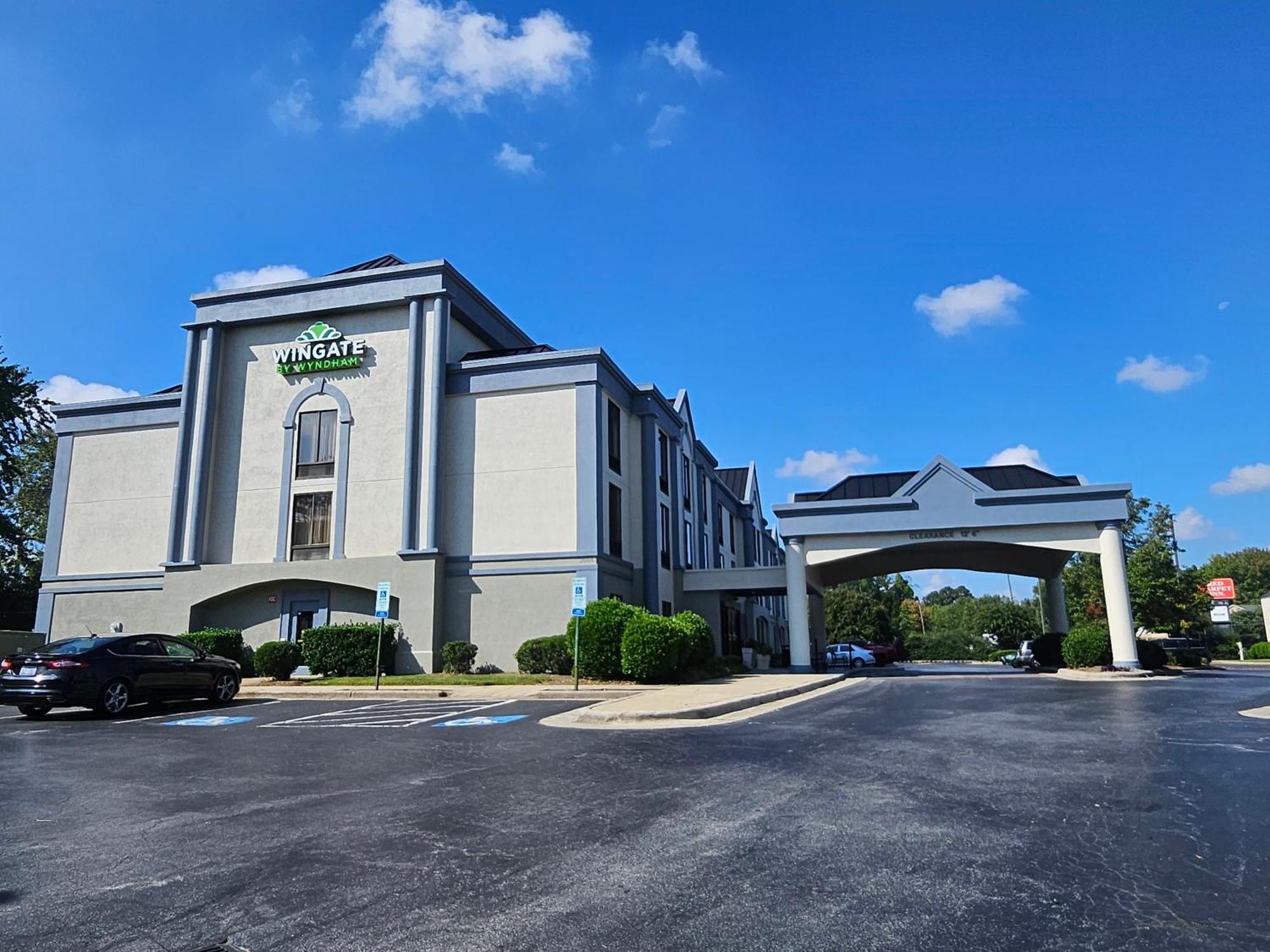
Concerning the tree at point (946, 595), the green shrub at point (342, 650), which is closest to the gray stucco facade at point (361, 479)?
the green shrub at point (342, 650)

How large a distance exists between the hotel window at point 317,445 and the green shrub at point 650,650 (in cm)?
1325

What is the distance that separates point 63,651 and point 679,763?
1255 centimetres

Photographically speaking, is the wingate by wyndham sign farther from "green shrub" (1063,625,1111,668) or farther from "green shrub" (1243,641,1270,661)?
"green shrub" (1243,641,1270,661)

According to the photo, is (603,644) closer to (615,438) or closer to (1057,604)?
(615,438)

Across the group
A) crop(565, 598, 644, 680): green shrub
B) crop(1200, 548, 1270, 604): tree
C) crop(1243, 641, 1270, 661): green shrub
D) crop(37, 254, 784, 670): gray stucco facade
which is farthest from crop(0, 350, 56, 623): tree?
crop(1200, 548, 1270, 604): tree

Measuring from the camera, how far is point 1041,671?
32781 mm

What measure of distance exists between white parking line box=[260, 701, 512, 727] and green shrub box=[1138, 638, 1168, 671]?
23.3m

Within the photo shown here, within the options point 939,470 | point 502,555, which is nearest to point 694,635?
point 502,555

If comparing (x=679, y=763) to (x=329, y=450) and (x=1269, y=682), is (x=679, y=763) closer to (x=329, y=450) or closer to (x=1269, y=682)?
(x=1269, y=682)

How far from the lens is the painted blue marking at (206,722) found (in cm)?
1430

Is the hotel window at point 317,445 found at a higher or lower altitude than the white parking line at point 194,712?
higher

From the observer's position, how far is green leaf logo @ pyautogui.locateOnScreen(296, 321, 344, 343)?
30969 mm

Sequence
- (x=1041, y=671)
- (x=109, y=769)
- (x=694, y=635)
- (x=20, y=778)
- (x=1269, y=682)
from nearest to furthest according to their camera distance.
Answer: (x=20, y=778) < (x=109, y=769) < (x=1269, y=682) < (x=694, y=635) < (x=1041, y=671)

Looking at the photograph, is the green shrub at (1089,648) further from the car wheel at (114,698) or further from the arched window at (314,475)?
the car wheel at (114,698)
